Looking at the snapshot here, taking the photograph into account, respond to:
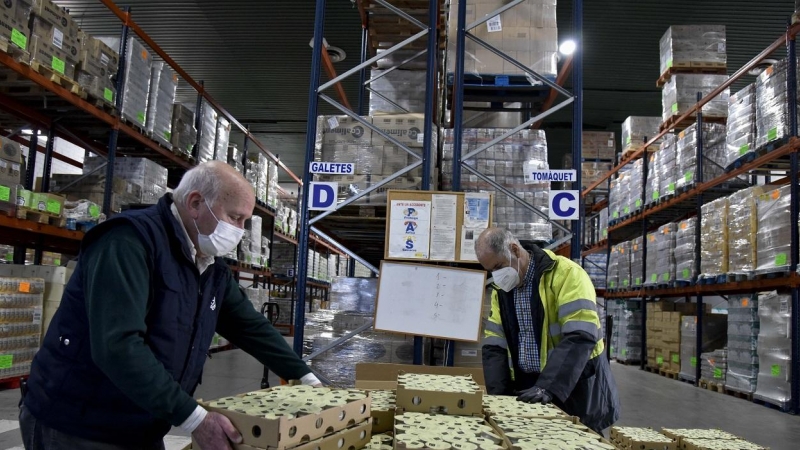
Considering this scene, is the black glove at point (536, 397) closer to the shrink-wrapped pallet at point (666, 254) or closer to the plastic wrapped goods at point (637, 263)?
the shrink-wrapped pallet at point (666, 254)

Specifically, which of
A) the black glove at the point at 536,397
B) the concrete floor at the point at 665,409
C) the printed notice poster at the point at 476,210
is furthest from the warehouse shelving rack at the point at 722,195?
the black glove at the point at 536,397

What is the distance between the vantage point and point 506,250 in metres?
3.29

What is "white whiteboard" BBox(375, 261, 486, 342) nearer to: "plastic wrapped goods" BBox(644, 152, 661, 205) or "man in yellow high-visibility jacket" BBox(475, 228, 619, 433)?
"man in yellow high-visibility jacket" BBox(475, 228, 619, 433)

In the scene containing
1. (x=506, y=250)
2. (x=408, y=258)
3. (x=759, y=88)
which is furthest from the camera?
(x=759, y=88)

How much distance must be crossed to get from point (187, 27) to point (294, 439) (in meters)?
13.1

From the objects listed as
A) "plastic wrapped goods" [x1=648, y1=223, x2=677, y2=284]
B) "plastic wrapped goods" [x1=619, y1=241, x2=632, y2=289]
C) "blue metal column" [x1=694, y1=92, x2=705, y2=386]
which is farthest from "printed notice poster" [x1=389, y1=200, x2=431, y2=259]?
"plastic wrapped goods" [x1=619, y1=241, x2=632, y2=289]

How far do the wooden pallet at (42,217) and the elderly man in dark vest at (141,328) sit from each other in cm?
470

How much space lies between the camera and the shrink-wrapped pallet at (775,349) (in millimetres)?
6664

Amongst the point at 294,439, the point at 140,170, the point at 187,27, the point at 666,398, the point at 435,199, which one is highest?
the point at 187,27

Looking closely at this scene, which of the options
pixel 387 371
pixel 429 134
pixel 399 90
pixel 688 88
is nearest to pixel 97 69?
pixel 399 90

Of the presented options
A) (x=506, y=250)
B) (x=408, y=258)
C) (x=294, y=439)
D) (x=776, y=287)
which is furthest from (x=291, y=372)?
(x=776, y=287)

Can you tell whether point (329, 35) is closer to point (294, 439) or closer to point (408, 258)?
point (408, 258)

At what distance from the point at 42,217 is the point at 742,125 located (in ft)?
29.1

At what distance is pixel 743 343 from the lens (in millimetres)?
7609
